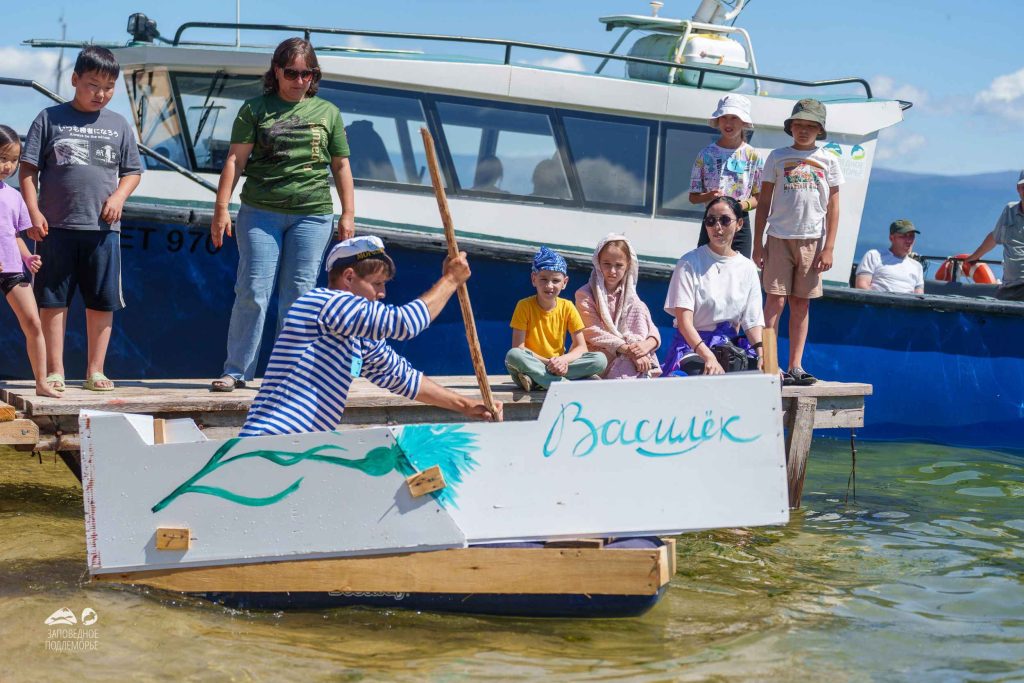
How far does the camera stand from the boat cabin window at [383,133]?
8.64 metres

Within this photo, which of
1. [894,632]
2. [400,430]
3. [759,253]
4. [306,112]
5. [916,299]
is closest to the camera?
[400,430]

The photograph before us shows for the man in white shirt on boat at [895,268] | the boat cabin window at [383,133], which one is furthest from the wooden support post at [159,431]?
the man in white shirt on boat at [895,268]

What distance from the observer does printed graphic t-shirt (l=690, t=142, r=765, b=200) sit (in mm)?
7840

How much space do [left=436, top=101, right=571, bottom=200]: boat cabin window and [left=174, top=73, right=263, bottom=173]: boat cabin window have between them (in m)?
1.40

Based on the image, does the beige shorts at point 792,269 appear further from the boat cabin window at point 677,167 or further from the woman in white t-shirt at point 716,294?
the boat cabin window at point 677,167

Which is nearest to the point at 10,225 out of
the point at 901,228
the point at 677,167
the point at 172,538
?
the point at 172,538

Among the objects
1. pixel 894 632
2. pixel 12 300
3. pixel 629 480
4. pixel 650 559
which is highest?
pixel 12 300

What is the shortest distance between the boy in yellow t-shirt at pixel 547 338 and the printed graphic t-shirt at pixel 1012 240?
15.7ft

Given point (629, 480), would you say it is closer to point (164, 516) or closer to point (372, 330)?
point (372, 330)

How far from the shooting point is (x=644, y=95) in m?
9.10

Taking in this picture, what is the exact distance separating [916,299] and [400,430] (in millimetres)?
6058

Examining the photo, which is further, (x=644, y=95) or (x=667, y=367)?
(x=644, y=95)

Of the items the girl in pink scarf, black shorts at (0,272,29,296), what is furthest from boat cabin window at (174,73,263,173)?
the girl in pink scarf

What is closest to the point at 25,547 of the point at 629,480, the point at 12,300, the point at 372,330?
the point at 12,300
